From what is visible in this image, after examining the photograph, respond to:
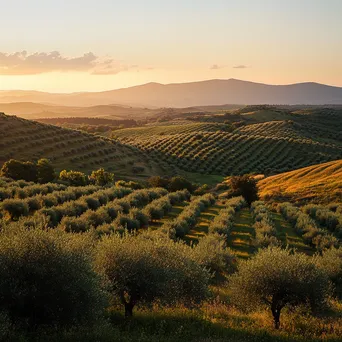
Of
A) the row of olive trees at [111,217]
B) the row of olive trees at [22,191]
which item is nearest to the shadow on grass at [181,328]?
the row of olive trees at [111,217]

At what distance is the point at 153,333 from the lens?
1245 centimetres

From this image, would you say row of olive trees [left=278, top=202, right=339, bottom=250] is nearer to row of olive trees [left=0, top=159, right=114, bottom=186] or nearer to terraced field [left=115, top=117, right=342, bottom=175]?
row of olive trees [left=0, top=159, right=114, bottom=186]

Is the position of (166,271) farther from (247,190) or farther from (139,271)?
(247,190)

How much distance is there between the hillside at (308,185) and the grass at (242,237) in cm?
1178

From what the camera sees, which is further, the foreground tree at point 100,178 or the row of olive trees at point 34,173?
the foreground tree at point 100,178

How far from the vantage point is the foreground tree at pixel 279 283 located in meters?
13.6

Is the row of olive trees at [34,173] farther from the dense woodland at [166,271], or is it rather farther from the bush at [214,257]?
the bush at [214,257]

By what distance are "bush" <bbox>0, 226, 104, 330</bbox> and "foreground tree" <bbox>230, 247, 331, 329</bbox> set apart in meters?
5.49

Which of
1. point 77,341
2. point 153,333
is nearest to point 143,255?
point 153,333

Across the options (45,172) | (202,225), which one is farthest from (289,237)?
(45,172)

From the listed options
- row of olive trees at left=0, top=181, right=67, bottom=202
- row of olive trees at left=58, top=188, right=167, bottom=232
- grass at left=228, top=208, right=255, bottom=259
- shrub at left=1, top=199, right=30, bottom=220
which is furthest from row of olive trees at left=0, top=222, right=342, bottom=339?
row of olive trees at left=0, top=181, right=67, bottom=202

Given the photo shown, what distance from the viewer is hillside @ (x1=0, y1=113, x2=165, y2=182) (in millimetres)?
79062

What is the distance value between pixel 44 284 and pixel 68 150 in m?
77.7

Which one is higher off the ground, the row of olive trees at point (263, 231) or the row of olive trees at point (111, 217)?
the row of olive trees at point (111, 217)
